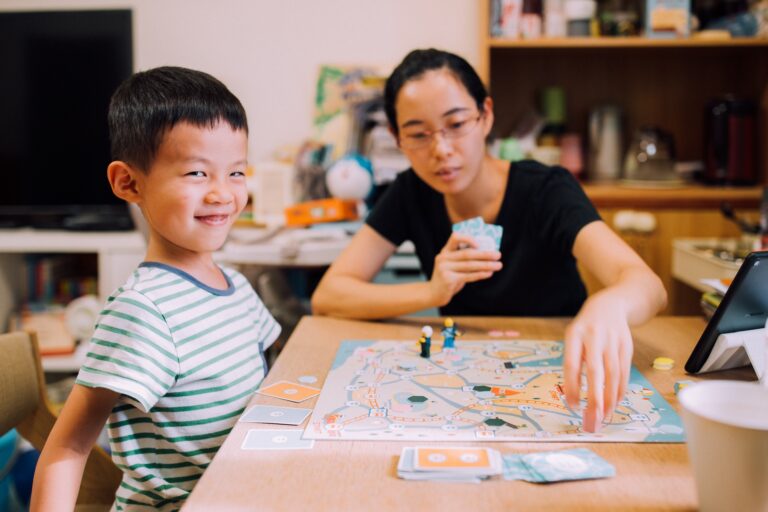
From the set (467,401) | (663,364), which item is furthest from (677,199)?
(467,401)

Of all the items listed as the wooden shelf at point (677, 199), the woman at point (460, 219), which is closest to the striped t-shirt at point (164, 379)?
the woman at point (460, 219)

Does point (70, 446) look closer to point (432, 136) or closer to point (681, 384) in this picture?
point (681, 384)

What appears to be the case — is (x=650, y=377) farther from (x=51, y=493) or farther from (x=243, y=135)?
(x=51, y=493)

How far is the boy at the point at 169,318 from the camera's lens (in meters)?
0.93

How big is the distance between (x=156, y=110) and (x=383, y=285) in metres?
0.61

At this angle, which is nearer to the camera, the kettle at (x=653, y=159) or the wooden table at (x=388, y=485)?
the wooden table at (x=388, y=485)

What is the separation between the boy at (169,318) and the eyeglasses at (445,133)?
523 mm

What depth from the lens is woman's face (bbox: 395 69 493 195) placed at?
1536mm

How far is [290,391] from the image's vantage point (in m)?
1.03

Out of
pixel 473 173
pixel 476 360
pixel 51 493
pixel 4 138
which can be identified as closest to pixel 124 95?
pixel 51 493

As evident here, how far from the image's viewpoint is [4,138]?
9.59 feet

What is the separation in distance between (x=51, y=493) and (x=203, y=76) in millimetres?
592

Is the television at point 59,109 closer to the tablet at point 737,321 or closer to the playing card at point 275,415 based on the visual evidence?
the playing card at point 275,415

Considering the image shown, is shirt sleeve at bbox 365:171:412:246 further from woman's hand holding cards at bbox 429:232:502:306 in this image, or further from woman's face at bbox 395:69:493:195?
woman's hand holding cards at bbox 429:232:502:306
